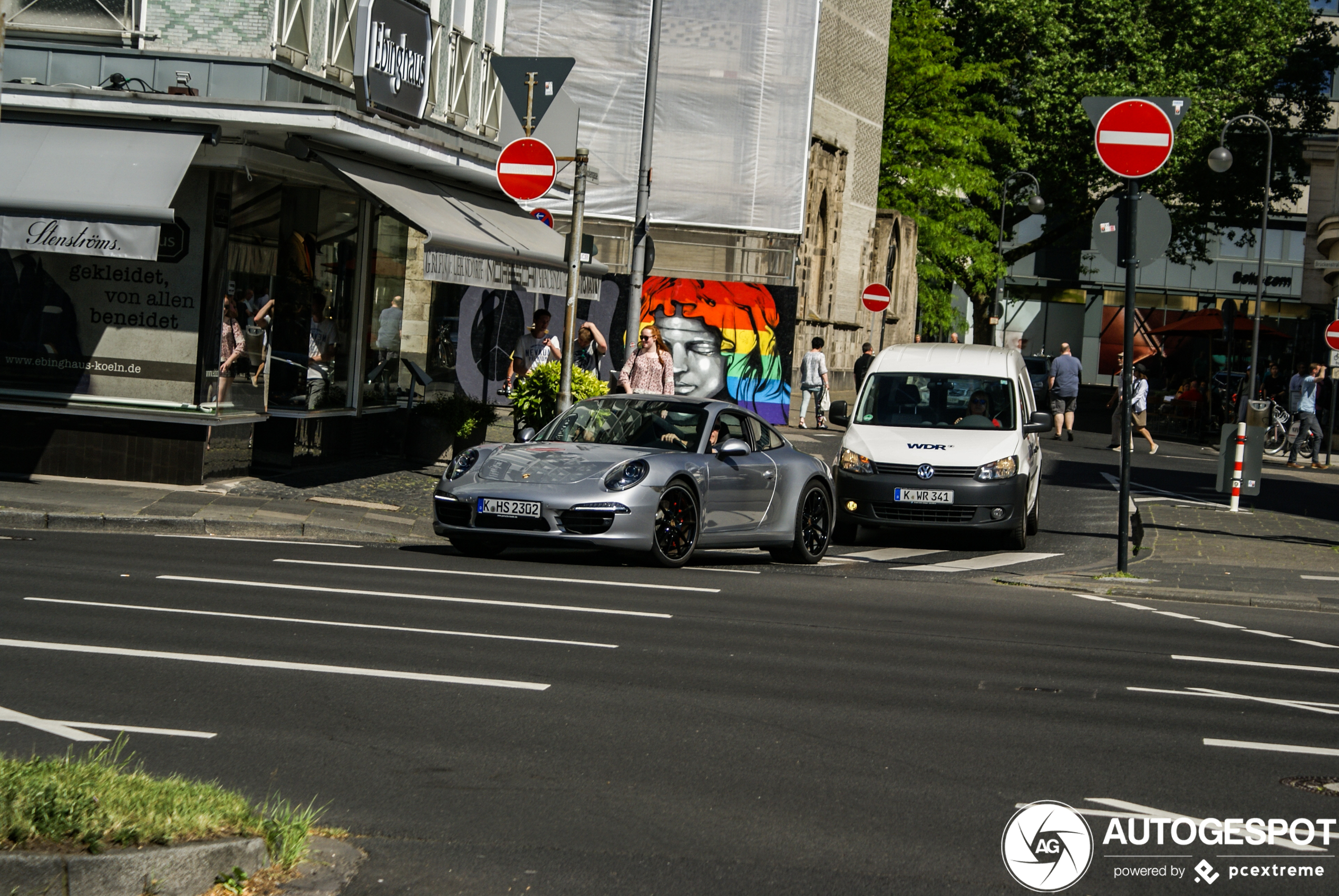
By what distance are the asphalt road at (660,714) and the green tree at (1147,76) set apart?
4236 centimetres

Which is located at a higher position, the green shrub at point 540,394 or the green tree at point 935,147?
the green tree at point 935,147

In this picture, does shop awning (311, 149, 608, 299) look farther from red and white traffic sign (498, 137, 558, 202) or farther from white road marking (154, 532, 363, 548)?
white road marking (154, 532, 363, 548)

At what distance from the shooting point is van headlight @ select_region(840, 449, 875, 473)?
15297 millimetres

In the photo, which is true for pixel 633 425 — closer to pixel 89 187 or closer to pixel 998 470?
pixel 998 470

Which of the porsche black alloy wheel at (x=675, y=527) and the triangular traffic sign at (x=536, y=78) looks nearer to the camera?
the porsche black alloy wheel at (x=675, y=527)

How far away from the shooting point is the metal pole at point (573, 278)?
52.3ft

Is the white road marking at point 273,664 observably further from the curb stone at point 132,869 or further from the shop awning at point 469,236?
the shop awning at point 469,236

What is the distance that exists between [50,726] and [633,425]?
7.71 m

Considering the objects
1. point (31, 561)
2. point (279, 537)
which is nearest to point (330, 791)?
point (31, 561)

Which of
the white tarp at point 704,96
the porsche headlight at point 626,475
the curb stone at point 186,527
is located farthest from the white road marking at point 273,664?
the white tarp at point 704,96

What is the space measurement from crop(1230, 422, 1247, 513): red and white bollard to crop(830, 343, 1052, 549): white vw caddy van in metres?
3.66

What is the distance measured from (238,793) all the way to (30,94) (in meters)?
11.9

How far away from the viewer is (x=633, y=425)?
13250mm

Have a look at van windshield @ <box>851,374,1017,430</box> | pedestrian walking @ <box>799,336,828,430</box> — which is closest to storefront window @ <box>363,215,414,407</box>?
van windshield @ <box>851,374,1017,430</box>
